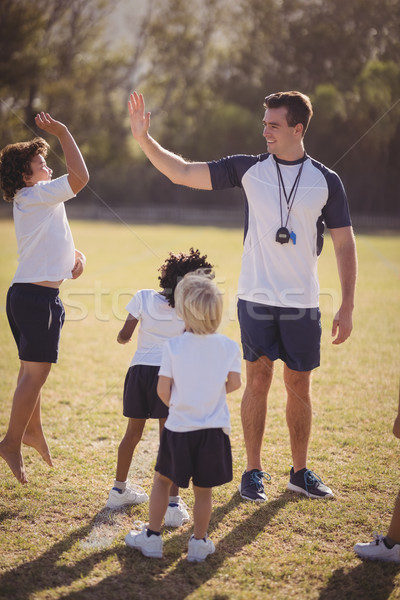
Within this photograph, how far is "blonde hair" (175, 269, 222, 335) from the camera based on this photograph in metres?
2.55

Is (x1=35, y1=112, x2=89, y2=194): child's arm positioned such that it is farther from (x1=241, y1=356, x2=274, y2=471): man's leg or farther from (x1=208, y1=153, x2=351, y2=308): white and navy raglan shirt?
(x1=241, y1=356, x2=274, y2=471): man's leg

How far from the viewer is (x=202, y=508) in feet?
8.80

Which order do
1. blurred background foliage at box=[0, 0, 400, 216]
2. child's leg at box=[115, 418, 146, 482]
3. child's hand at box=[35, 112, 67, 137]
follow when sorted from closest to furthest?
child's leg at box=[115, 418, 146, 482]
child's hand at box=[35, 112, 67, 137]
blurred background foliage at box=[0, 0, 400, 216]

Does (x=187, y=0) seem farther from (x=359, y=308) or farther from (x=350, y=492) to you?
(x=350, y=492)

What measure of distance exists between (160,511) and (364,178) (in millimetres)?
29748

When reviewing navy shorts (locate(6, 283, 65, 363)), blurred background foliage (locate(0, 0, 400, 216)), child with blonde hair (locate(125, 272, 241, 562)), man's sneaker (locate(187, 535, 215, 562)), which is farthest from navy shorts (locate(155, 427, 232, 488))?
blurred background foliage (locate(0, 0, 400, 216))

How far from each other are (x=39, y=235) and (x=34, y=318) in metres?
0.47

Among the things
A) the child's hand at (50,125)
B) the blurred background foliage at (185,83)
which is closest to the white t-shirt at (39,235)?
the child's hand at (50,125)

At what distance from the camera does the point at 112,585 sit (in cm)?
250

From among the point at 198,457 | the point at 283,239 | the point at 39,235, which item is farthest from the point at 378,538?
the point at 39,235

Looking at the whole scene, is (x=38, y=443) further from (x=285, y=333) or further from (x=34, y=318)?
(x=285, y=333)

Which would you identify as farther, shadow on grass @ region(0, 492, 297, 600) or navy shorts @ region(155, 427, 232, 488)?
navy shorts @ region(155, 427, 232, 488)

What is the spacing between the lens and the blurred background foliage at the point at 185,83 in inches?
1070

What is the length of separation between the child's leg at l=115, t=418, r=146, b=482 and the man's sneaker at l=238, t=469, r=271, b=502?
2.36 ft
